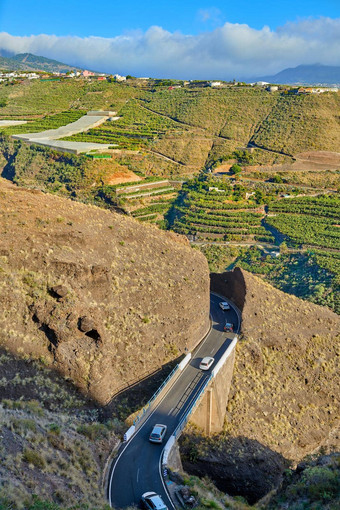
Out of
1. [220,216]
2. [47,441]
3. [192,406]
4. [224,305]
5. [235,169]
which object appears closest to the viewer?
[47,441]

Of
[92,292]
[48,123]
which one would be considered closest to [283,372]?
[92,292]

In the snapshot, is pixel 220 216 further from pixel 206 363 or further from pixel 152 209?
pixel 206 363

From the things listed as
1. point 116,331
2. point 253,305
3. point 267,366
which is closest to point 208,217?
point 253,305

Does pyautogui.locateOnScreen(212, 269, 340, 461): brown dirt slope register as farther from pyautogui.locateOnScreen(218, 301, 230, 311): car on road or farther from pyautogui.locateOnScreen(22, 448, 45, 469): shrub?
pyautogui.locateOnScreen(22, 448, 45, 469): shrub

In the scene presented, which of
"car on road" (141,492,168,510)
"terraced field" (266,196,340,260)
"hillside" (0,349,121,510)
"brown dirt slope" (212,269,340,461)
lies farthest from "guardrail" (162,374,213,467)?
"terraced field" (266,196,340,260)

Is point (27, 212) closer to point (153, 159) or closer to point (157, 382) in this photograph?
point (157, 382)

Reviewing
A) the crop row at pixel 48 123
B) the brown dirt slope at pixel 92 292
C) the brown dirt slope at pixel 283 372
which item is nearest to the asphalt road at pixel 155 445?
the brown dirt slope at pixel 92 292

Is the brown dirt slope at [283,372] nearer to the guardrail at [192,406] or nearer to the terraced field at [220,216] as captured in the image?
the guardrail at [192,406]
